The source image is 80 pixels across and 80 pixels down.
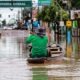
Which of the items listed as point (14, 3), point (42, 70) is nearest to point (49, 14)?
point (14, 3)

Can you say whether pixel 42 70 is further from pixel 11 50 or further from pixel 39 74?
pixel 11 50

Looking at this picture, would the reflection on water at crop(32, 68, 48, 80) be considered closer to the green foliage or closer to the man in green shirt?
the man in green shirt

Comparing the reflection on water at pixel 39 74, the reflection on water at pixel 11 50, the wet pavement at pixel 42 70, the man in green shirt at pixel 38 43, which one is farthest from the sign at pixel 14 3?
the reflection on water at pixel 39 74

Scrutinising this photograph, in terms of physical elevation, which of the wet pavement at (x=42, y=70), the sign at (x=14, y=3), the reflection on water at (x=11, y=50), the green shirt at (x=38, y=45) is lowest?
the reflection on water at (x=11, y=50)

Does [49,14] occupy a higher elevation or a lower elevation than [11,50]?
higher

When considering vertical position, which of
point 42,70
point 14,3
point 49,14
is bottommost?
point 42,70

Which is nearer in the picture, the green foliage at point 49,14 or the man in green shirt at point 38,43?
the man in green shirt at point 38,43

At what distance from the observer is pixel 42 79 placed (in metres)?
13.8

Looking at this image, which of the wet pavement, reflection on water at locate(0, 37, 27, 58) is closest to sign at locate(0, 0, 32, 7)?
reflection on water at locate(0, 37, 27, 58)

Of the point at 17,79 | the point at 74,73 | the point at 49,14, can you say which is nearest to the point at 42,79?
the point at 17,79

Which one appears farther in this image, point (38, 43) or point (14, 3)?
point (14, 3)

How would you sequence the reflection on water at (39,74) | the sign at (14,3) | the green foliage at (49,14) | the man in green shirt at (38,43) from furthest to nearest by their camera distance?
the sign at (14,3), the green foliage at (49,14), the man in green shirt at (38,43), the reflection on water at (39,74)

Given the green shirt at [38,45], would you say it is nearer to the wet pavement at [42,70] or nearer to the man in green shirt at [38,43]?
the man in green shirt at [38,43]

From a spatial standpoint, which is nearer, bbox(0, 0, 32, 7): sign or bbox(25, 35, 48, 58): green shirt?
bbox(25, 35, 48, 58): green shirt
